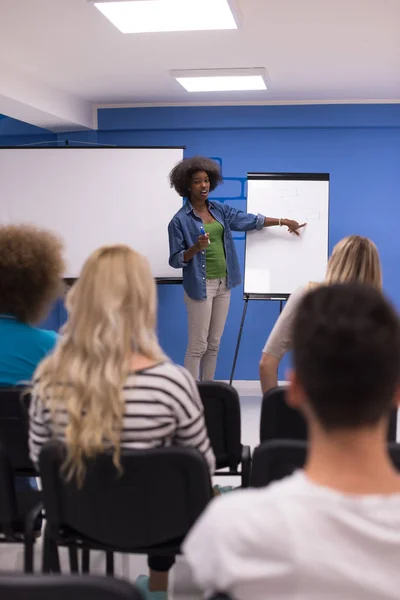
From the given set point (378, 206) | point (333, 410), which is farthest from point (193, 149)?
point (333, 410)

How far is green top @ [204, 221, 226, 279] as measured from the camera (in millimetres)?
5438

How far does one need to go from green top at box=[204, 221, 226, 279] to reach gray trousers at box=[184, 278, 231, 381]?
5 centimetres

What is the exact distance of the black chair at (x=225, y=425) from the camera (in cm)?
240

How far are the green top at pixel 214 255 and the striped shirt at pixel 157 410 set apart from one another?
3.66 metres

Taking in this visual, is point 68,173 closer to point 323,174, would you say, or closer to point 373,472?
point 323,174

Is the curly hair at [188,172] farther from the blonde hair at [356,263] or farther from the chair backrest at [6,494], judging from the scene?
the chair backrest at [6,494]

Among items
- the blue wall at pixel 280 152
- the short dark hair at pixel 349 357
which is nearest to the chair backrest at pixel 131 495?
the short dark hair at pixel 349 357

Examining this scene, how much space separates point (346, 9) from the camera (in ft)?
12.5

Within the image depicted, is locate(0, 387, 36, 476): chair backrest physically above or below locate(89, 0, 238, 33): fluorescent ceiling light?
below

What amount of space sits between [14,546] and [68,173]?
3.71m

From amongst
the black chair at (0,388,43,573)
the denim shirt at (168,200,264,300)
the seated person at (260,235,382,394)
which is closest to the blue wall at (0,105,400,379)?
the denim shirt at (168,200,264,300)

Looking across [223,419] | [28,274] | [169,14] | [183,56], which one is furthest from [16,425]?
[183,56]

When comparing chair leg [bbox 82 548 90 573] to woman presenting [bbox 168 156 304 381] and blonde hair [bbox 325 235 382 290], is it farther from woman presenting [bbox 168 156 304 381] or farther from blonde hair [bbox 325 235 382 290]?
woman presenting [bbox 168 156 304 381]

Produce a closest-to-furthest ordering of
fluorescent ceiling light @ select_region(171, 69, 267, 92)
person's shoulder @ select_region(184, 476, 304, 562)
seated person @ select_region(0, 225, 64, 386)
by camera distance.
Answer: person's shoulder @ select_region(184, 476, 304, 562) < seated person @ select_region(0, 225, 64, 386) < fluorescent ceiling light @ select_region(171, 69, 267, 92)
